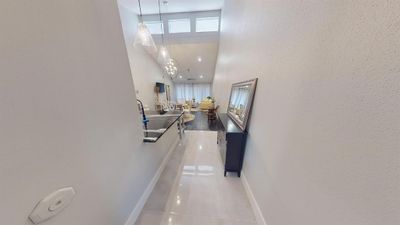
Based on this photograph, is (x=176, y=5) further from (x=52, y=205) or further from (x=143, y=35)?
(x=52, y=205)

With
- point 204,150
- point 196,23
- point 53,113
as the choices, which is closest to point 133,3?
point 196,23

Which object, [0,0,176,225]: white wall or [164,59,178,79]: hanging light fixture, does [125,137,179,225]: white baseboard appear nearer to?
[0,0,176,225]: white wall

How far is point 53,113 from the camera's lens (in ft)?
2.36

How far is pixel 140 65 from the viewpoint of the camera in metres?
5.64

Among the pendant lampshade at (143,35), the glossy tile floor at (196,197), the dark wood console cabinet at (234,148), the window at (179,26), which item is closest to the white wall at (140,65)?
the window at (179,26)

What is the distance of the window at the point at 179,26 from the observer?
5004 mm

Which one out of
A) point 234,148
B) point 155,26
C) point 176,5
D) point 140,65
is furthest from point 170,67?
point 234,148

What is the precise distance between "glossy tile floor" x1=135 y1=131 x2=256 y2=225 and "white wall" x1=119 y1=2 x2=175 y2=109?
12.5 ft

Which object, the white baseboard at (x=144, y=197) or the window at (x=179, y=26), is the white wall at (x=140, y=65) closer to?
the window at (x=179, y=26)

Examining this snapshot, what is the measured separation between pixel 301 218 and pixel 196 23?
5604mm

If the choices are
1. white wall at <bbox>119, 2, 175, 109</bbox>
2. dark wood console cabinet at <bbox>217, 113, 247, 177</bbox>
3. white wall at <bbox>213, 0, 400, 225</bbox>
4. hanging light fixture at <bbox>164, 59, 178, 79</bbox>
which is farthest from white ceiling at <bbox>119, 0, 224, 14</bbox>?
dark wood console cabinet at <bbox>217, 113, 247, 177</bbox>

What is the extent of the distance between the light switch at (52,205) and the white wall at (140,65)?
460 centimetres

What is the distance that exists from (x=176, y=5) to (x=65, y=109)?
15.3 feet

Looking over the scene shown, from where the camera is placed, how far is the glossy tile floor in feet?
5.05
